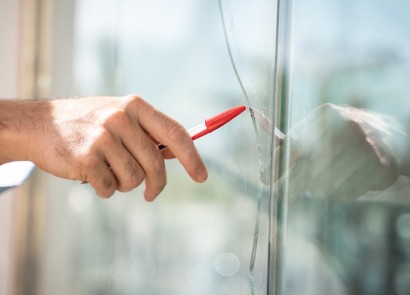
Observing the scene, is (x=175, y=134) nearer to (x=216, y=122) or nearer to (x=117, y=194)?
(x=216, y=122)

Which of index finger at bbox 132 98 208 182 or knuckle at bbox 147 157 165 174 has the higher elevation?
index finger at bbox 132 98 208 182

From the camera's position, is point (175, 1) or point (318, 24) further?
point (175, 1)

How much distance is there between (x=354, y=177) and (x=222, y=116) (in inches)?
4.9

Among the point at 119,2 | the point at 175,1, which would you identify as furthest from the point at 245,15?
the point at 119,2

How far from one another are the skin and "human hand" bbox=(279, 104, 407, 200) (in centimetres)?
8

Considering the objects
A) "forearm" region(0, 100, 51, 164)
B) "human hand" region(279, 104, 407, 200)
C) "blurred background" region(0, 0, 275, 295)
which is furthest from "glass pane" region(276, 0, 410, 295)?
"blurred background" region(0, 0, 275, 295)

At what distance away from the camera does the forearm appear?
48cm

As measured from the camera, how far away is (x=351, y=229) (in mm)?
393

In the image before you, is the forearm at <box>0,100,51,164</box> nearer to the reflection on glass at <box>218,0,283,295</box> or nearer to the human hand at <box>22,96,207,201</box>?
the human hand at <box>22,96,207,201</box>

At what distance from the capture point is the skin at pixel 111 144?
418mm

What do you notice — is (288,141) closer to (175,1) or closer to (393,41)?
(393,41)

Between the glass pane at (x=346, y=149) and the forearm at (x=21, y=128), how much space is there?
241 millimetres

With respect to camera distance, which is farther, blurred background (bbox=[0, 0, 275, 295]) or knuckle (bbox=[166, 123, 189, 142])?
blurred background (bbox=[0, 0, 275, 295])

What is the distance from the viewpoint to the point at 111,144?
16.4 inches
